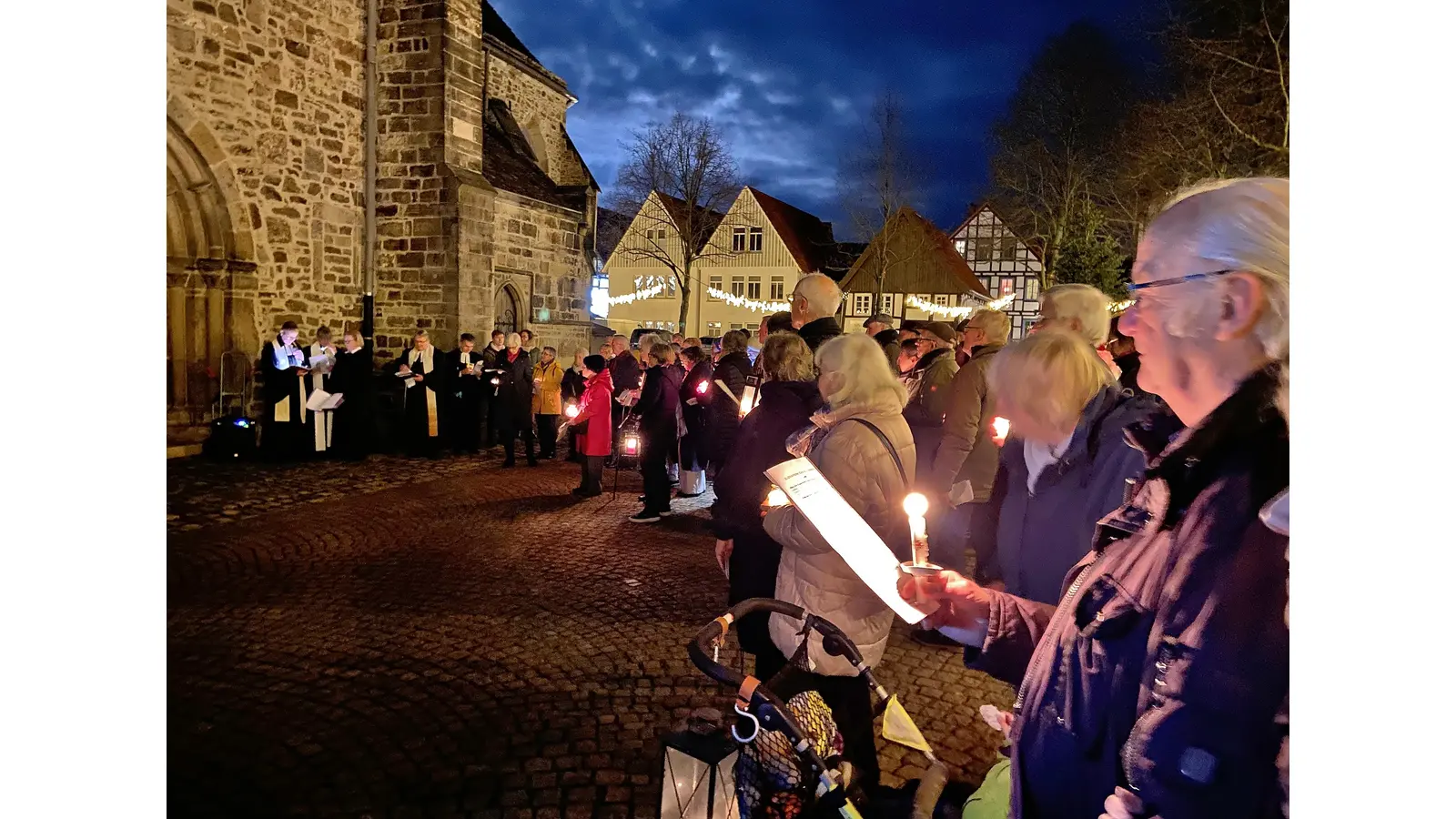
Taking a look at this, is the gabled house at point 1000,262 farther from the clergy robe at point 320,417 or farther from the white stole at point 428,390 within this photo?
the clergy robe at point 320,417

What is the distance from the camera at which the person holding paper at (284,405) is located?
1073 centimetres

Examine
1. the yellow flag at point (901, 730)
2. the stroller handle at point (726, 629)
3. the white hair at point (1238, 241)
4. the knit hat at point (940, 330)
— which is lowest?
the yellow flag at point (901, 730)

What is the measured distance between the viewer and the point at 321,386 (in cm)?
1121

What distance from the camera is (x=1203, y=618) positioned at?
1105 millimetres

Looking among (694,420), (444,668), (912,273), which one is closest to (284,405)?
(694,420)

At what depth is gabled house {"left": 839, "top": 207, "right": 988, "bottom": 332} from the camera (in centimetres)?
3394

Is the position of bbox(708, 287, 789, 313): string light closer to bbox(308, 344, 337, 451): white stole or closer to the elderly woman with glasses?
bbox(308, 344, 337, 451): white stole

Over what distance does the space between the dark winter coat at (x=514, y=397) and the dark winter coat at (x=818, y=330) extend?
6.84 metres

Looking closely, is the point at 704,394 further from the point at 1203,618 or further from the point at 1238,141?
the point at 1238,141

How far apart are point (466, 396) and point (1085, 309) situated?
9879mm

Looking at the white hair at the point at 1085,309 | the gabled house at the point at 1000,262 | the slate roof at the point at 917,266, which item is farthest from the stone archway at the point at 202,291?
the gabled house at the point at 1000,262

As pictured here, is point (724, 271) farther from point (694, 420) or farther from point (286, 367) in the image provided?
point (694, 420)

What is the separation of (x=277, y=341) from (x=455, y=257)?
3.19 meters
